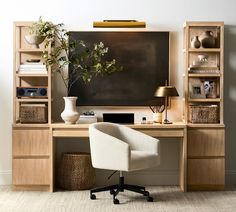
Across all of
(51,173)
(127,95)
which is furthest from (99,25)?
(51,173)

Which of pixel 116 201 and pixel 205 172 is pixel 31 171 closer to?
pixel 116 201

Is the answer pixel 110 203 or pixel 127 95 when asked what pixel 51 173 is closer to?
pixel 110 203

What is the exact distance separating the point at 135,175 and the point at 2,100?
1.86 metres

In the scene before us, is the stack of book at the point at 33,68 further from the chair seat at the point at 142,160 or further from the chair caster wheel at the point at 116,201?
the chair caster wheel at the point at 116,201

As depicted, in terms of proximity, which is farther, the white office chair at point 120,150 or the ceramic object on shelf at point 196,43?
the ceramic object on shelf at point 196,43

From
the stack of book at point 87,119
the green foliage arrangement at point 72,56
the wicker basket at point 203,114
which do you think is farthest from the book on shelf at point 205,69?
the stack of book at point 87,119

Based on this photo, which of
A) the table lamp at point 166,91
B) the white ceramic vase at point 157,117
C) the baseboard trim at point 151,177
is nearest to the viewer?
the table lamp at point 166,91

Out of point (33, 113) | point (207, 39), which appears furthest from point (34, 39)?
point (207, 39)

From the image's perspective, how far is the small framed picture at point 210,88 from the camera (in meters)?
6.38

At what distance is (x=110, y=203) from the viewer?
5.62 m

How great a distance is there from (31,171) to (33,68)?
3.88 ft

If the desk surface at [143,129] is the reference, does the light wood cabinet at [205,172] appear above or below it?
below

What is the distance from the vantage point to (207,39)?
6.25 meters

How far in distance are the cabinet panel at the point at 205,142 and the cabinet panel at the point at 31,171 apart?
1665 millimetres
